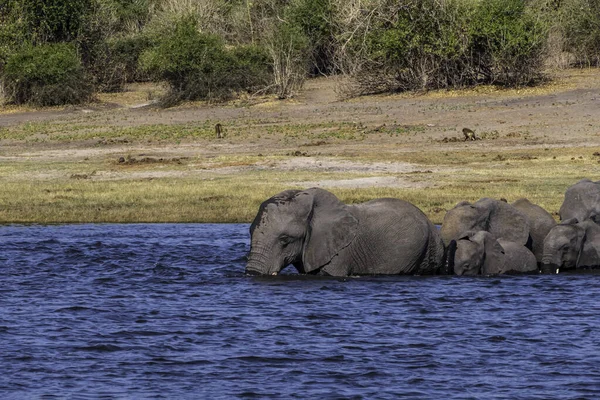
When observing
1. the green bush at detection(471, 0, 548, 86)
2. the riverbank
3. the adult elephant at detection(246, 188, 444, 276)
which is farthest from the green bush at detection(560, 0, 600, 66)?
the adult elephant at detection(246, 188, 444, 276)

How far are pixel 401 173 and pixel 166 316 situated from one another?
13891 mm

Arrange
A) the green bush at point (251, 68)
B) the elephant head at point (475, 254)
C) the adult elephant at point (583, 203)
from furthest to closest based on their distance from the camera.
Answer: the green bush at point (251, 68), the adult elephant at point (583, 203), the elephant head at point (475, 254)

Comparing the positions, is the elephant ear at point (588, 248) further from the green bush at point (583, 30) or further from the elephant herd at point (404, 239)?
the green bush at point (583, 30)

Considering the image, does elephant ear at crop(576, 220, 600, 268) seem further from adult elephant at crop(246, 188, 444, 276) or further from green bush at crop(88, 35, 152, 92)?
green bush at crop(88, 35, 152, 92)

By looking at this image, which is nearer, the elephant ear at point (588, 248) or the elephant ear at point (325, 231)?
the elephant ear at point (325, 231)

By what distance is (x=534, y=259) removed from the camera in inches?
669

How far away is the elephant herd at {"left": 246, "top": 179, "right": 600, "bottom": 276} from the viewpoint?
49.4 feet

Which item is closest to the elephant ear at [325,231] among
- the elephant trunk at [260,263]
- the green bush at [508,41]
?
the elephant trunk at [260,263]

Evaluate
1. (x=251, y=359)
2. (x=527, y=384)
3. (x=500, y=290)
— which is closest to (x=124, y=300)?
(x=251, y=359)

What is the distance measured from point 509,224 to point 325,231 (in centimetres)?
339

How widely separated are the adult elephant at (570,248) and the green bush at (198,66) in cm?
2978

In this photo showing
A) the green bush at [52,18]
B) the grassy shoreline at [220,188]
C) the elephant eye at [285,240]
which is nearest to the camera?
the elephant eye at [285,240]

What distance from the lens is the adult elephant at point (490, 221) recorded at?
1691 cm

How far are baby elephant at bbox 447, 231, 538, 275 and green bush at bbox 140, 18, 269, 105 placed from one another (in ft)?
98.1
